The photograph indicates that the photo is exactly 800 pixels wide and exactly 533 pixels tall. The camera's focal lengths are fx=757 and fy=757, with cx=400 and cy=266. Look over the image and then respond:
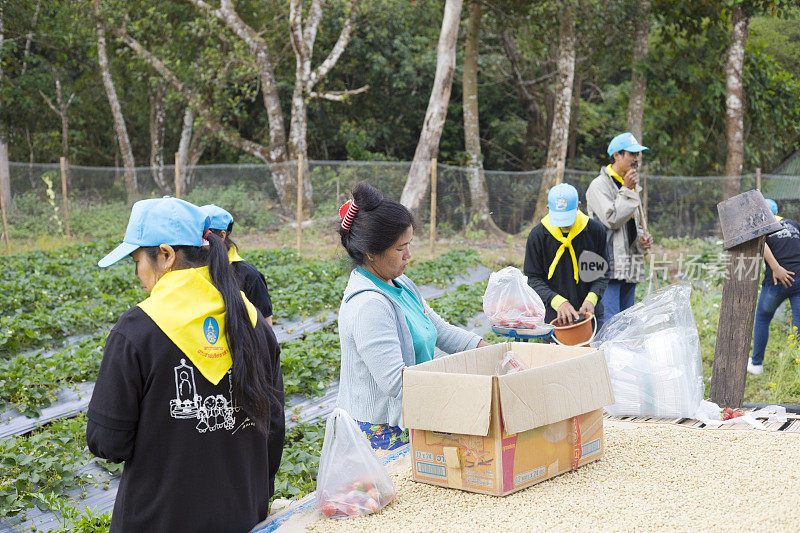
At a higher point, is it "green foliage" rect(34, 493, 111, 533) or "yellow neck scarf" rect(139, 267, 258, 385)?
"yellow neck scarf" rect(139, 267, 258, 385)

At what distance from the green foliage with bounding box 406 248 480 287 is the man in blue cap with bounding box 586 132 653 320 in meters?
5.06

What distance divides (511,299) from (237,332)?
2.35 m

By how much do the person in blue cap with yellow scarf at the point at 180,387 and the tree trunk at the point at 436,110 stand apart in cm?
1155

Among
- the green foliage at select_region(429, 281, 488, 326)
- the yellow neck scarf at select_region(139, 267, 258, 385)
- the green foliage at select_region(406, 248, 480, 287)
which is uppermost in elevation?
the yellow neck scarf at select_region(139, 267, 258, 385)

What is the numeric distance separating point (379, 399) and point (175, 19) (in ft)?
65.9

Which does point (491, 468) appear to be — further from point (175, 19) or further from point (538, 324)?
point (175, 19)

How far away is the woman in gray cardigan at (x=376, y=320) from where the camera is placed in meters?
2.64

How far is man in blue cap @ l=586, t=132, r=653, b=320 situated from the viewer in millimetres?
5246

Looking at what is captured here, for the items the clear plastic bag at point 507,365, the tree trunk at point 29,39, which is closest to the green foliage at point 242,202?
the tree trunk at point 29,39

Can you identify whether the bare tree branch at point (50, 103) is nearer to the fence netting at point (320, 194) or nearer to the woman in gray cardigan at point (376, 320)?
the fence netting at point (320, 194)

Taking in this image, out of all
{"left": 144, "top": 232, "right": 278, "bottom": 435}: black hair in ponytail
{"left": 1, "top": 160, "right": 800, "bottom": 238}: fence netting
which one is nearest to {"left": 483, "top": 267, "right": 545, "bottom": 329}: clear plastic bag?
{"left": 144, "top": 232, "right": 278, "bottom": 435}: black hair in ponytail

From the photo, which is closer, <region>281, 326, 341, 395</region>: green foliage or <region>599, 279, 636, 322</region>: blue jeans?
<region>599, 279, 636, 322</region>: blue jeans

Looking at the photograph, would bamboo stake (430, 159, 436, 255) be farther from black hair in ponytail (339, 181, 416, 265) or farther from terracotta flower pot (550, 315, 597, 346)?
black hair in ponytail (339, 181, 416, 265)

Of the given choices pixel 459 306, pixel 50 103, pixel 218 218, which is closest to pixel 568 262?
pixel 218 218
